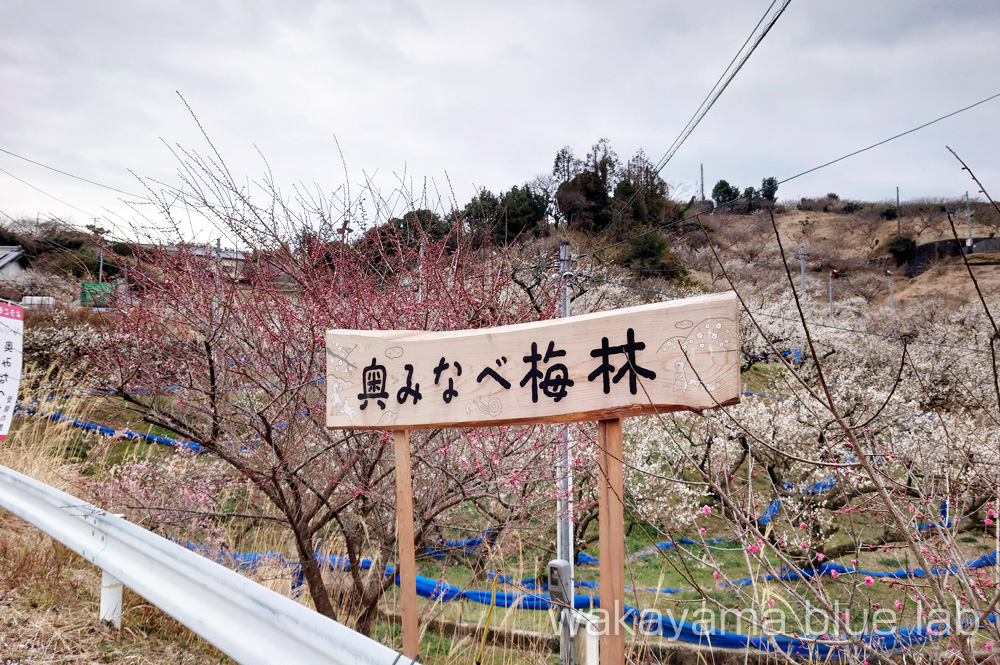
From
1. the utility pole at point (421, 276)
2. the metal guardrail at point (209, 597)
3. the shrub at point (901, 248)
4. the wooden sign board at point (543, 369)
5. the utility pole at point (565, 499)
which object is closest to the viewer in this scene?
the metal guardrail at point (209, 597)

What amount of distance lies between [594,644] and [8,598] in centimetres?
287

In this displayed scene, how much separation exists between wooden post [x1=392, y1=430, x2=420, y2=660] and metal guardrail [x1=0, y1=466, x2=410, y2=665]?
0.60 metres

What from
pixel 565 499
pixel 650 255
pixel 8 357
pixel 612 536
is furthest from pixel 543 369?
pixel 650 255

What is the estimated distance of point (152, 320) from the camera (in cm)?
317

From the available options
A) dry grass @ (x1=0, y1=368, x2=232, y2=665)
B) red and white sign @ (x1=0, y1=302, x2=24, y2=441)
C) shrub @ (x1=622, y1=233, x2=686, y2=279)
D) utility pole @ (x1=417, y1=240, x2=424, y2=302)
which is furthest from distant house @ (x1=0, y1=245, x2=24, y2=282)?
utility pole @ (x1=417, y1=240, x2=424, y2=302)

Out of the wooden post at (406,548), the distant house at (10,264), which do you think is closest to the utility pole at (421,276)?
the wooden post at (406,548)

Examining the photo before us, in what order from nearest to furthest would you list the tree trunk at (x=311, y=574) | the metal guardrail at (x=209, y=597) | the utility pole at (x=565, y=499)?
1. the metal guardrail at (x=209, y=597)
2. the tree trunk at (x=311, y=574)
3. the utility pole at (x=565, y=499)

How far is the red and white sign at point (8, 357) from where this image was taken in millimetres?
4418

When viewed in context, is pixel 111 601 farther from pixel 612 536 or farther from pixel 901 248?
pixel 901 248

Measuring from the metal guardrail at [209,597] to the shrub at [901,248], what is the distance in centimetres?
4630

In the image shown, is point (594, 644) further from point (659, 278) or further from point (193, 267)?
point (659, 278)

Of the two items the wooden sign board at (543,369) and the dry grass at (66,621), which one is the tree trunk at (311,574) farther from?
the wooden sign board at (543,369)

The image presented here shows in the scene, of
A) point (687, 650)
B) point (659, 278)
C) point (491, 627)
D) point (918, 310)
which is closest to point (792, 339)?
point (659, 278)

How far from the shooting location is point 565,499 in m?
4.35
